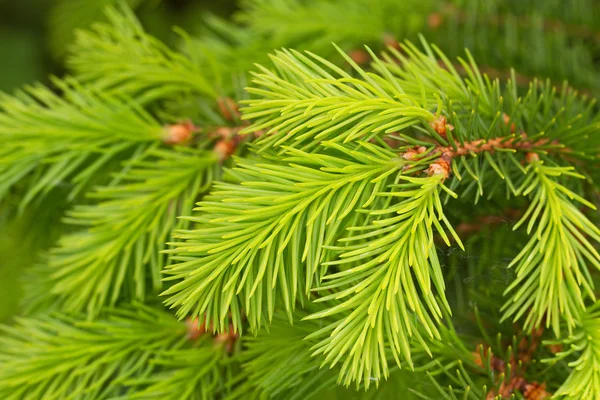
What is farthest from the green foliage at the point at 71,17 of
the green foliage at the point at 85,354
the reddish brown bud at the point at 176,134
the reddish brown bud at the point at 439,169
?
the reddish brown bud at the point at 439,169

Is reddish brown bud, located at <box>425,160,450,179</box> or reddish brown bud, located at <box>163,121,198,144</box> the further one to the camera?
reddish brown bud, located at <box>163,121,198,144</box>

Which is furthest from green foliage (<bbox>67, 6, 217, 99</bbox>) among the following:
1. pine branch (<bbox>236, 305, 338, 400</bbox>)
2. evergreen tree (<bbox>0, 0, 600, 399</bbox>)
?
pine branch (<bbox>236, 305, 338, 400</bbox>)

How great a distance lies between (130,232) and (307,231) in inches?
6.7

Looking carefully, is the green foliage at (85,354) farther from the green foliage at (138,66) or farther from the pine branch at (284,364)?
the green foliage at (138,66)

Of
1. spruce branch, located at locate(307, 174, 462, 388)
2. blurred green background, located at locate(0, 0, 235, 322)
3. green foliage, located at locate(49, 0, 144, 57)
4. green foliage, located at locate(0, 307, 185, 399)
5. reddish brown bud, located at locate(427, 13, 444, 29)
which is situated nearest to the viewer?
spruce branch, located at locate(307, 174, 462, 388)

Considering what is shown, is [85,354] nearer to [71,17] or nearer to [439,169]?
[439,169]

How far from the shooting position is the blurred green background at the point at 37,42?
57 centimetres

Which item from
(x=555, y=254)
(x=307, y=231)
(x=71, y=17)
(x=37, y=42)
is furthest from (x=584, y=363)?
(x=37, y=42)

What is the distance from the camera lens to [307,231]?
324 mm

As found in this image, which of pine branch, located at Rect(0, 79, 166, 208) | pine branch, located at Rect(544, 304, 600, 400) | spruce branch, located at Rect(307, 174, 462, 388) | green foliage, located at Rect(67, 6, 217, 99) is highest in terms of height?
green foliage, located at Rect(67, 6, 217, 99)

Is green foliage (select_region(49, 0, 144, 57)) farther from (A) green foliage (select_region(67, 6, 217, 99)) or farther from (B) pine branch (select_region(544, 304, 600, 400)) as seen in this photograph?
(B) pine branch (select_region(544, 304, 600, 400))

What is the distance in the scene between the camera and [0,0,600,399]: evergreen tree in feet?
1.09

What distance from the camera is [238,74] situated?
1.92ft

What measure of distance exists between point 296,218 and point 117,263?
19 centimetres
